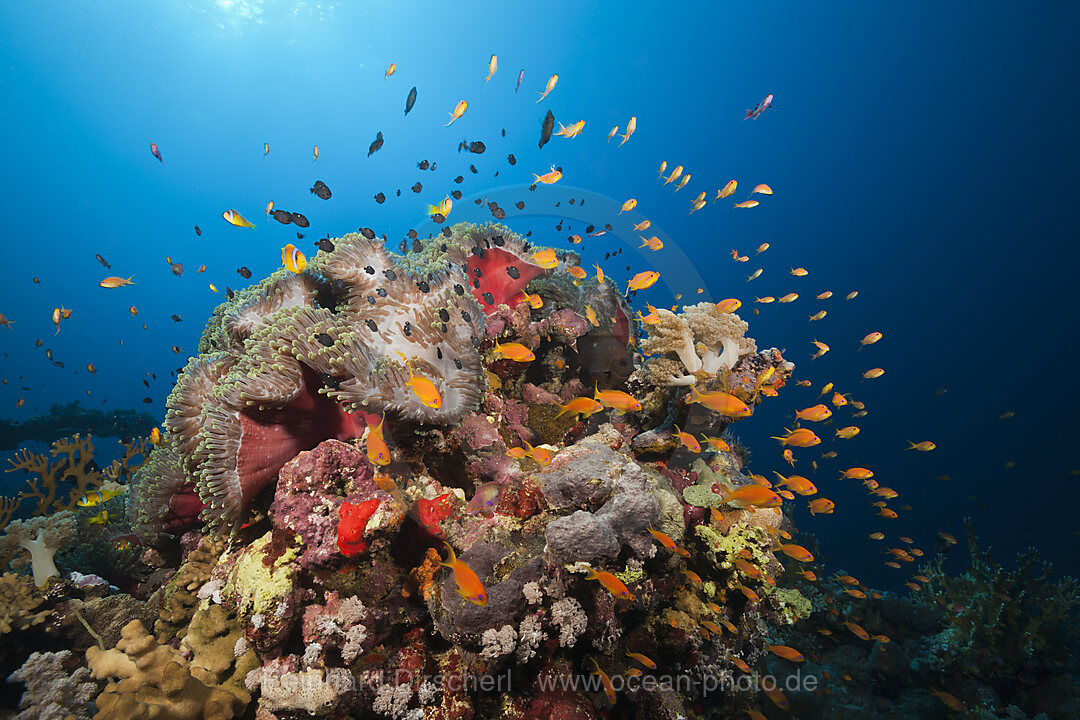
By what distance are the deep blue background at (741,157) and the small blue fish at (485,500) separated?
40.4m

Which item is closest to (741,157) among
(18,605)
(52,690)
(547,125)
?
(547,125)

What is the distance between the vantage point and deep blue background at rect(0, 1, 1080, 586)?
132ft

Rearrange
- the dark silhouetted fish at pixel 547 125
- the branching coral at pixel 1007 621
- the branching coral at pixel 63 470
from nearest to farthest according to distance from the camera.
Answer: the dark silhouetted fish at pixel 547 125 → the branching coral at pixel 63 470 → the branching coral at pixel 1007 621

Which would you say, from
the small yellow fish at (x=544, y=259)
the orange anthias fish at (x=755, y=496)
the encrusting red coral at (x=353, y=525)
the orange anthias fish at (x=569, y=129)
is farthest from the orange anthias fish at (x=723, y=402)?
the orange anthias fish at (x=569, y=129)

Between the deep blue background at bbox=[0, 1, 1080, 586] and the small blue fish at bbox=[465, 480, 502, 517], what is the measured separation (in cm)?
4038

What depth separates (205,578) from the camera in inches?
128

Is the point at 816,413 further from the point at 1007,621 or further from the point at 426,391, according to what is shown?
the point at 1007,621

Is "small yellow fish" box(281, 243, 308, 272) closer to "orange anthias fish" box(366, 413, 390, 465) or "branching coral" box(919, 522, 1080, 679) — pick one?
"orange anthias fish" box(366, 413, 390, 465)

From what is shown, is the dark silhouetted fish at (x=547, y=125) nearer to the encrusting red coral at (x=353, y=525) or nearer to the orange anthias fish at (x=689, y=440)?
the orange anthias fish at (x=689, y=440)

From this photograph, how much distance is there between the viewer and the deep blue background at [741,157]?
40.1 metres

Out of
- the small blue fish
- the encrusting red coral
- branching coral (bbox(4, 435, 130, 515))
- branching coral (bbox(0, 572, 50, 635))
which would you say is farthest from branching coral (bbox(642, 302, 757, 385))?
branching coral (bbox(4, 435, 130, 515))

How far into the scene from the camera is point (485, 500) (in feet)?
10.1

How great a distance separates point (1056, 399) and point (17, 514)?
3004 inches

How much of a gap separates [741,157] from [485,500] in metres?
78.7
